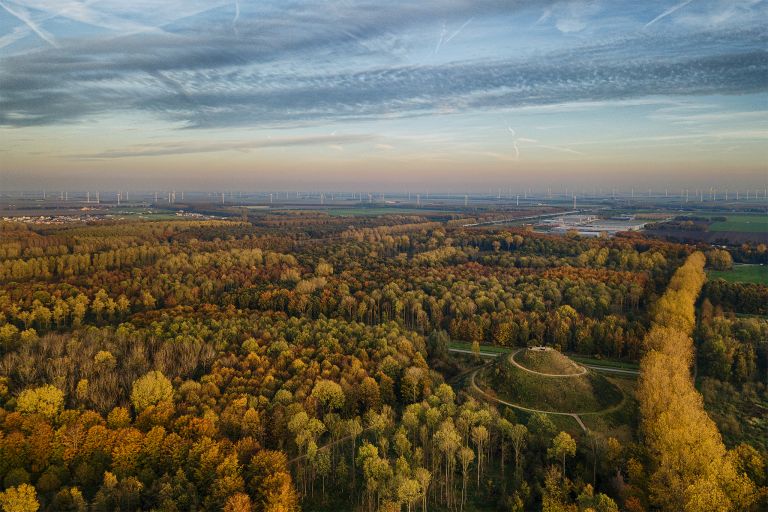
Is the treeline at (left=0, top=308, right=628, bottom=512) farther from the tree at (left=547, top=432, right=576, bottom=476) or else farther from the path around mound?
the path around mound

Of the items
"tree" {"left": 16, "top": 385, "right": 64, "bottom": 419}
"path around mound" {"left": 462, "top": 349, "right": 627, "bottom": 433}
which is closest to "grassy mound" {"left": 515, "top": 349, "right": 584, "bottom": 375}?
"path around mound" {"left": 462, "top": 349, "right": 627, "bottom": 433}

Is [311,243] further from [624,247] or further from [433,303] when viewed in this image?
[624,247]

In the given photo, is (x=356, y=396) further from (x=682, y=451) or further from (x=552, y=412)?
(x=682, y=451)

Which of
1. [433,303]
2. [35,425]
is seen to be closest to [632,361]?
[433,303]

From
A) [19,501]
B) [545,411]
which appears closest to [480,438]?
[545,411]

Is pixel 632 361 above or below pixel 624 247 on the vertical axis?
below

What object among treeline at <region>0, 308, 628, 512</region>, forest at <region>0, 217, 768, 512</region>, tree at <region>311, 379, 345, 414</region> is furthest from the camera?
tree at <region>311, 379, 345, 414</region>

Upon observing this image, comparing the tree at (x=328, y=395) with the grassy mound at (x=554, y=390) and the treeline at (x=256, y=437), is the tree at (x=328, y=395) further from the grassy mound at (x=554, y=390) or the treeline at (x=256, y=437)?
the grassy mound at (x=554, y=390)
